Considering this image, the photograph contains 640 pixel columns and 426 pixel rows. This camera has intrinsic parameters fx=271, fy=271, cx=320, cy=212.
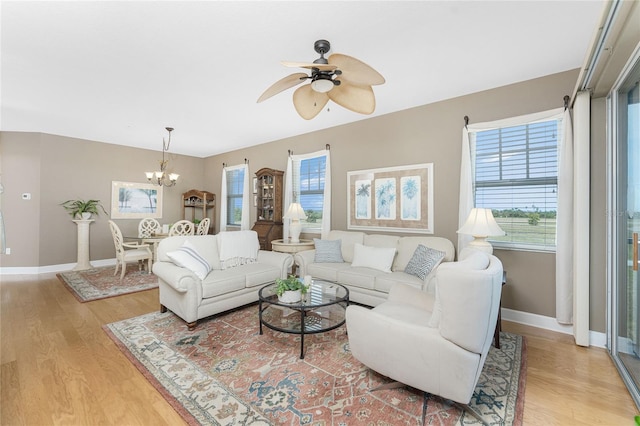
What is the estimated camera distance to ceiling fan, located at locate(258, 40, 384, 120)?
181 cm

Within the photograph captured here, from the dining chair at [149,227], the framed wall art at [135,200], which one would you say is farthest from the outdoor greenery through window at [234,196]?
the framed wall art at [135,200]

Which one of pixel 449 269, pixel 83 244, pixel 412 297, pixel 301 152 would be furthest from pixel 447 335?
pixel 83 244

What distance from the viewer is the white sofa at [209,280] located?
2.81 meters

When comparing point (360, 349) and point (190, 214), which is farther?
point (190, 214)

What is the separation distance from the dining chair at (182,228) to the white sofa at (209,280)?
6.62 feet

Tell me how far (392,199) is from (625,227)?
2336 millimetres

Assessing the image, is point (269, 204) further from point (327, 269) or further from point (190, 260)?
point (190, 260)

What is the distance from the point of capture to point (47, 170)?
5203 millimetres

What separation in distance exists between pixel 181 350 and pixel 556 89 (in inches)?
177

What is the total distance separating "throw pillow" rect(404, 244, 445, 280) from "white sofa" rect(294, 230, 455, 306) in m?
0.07

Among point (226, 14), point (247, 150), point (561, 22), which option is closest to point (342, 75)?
point (226, 14)

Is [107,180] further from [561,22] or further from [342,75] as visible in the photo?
[561,22]

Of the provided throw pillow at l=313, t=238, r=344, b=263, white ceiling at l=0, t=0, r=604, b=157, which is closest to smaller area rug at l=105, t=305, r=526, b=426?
throw pillow at l=313, t=238, r=344, b=263

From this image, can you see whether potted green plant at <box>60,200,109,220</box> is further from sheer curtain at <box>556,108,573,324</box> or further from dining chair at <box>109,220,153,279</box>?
sheer curtain at <box>556,108,573,324</box>
